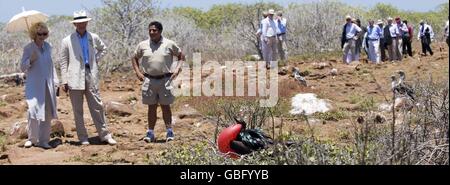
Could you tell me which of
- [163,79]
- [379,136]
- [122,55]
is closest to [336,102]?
[163,79]

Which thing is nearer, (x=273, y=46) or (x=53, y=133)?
(x=53, y=133)

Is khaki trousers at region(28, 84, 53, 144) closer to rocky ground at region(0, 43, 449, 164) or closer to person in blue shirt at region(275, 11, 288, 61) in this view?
rocky ground at region(0, 43, 449, 164)

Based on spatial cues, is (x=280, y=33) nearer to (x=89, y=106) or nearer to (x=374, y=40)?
(x=374, y=40)

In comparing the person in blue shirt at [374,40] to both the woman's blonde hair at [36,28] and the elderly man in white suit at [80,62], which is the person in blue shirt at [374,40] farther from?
the woman's blonde hair at [36,28]

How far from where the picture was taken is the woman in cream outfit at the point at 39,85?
23.8ft

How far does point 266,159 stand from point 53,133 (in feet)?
12.1

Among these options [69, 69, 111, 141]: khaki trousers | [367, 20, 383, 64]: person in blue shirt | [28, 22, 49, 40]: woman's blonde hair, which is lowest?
[69, 69, 111, 141]: khaki trousers

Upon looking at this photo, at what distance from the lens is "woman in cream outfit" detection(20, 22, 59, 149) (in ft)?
23.8

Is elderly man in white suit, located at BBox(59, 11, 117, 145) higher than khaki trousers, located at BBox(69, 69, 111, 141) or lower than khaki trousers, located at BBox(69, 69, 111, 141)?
higher

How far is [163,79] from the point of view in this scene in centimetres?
751

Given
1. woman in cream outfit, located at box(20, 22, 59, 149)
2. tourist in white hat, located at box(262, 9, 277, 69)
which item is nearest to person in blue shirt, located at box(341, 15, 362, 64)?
tourist in white hat, located at box(262, 9, 277, 69)
